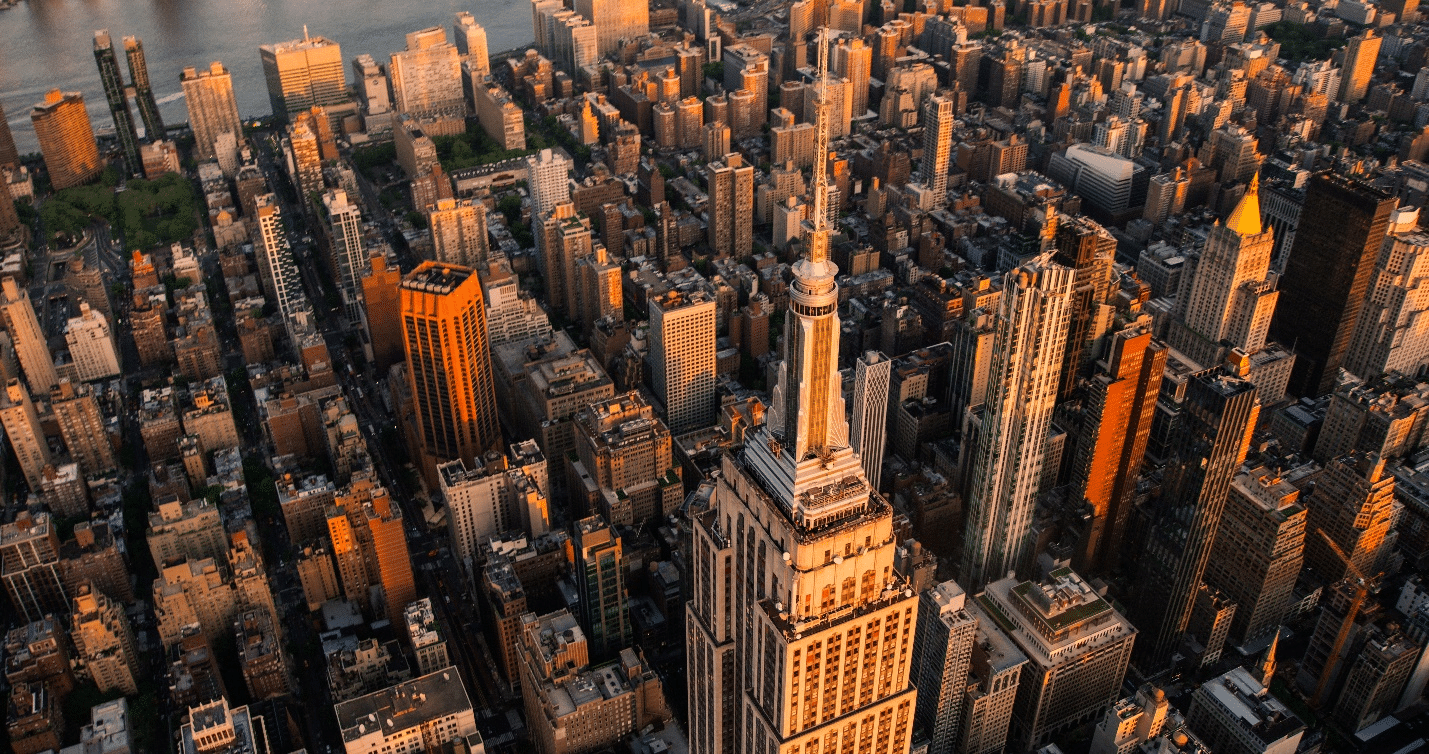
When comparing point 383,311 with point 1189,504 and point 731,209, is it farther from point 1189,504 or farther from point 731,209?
point 1189,504

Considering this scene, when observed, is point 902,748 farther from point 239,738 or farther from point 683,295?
point 683,295

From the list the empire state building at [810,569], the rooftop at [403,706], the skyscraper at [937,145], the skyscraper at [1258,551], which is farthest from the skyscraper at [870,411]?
the skyscraper at [937,145]

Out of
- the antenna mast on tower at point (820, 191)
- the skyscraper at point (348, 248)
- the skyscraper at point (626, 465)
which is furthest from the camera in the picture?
the skyscraper at point (348, 248)

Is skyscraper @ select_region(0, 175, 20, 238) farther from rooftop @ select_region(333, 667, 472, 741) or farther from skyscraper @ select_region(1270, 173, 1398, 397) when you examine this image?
skyscraper @ select_region(1270, 173, 1398, 397)

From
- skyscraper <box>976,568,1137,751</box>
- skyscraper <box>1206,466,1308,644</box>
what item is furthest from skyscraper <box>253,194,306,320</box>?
skyscraper <box>1206,466,1308,644</box>

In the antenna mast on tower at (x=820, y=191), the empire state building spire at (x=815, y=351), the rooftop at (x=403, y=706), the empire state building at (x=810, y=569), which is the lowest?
the rooftop at (x=403, y=706)

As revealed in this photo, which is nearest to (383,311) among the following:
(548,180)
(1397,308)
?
(548,180)


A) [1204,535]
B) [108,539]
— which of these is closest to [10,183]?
[108,539]

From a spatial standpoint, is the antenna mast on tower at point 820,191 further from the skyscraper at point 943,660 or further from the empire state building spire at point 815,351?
the skyscraper at point 943,660
